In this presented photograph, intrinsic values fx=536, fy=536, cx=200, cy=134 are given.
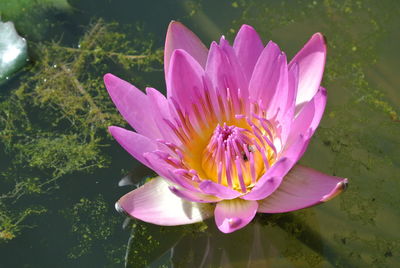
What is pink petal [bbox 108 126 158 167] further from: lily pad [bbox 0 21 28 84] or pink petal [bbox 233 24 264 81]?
lily pad [bbox 0 21 28 84]

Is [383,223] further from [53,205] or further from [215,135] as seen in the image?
[53,205]

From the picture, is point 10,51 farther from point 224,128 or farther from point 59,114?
point 224,128

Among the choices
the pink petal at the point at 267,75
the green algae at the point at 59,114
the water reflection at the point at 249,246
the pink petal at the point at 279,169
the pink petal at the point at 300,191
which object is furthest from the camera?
the green algae at the point at 59,114

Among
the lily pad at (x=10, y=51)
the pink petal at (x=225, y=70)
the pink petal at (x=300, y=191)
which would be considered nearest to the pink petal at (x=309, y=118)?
the pink petal at (x=300, y=191)

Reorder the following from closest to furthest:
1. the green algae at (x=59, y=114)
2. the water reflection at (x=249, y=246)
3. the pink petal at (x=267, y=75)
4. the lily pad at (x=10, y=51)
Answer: the pink petal at (x=267, y=75) → the water reflection at (x=249, y=246) → the green algae at (x=59, y=114) → the lily pad at (x=10, y=51)

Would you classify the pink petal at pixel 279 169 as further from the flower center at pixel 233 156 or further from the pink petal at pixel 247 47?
the pink petal at pixel 247 47

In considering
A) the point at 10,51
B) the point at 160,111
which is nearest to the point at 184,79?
the point at 160,111

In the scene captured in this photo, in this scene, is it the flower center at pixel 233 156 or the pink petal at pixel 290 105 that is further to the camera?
the flower center at pixel 233 156
